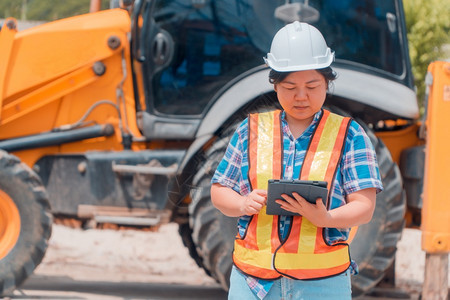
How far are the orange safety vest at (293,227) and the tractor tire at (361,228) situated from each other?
8.84ft

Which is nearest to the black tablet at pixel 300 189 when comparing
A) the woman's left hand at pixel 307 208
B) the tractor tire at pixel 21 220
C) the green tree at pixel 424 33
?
the woman's left hand at pixel 307 208

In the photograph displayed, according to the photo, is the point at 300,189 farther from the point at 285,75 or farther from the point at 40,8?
the point at 40,8

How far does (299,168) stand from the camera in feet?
7.66

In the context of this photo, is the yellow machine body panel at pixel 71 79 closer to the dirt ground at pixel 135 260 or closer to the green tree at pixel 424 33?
the dirt ground at pixel 135 260

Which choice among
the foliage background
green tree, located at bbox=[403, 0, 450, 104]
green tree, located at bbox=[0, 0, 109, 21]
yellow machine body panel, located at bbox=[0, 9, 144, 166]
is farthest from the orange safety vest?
green tree, located at bbox=[403, 0, 450, 104]

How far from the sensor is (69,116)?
5.88 metres

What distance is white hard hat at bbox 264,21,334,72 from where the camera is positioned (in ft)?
7.77

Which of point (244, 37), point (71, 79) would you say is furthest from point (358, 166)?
point (71, 79)

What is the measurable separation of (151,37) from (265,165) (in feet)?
11.4

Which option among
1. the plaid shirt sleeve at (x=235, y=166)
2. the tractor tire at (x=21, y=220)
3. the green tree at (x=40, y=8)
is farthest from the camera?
the green tree at (x=40, y=8)

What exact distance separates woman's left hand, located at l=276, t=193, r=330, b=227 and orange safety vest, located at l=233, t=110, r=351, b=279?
9 cm

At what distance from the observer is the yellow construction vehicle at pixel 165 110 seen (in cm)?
528

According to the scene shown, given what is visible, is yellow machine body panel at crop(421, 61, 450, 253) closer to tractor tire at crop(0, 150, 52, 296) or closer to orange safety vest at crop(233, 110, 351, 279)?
tractor tire at crop(0, 150, 52, 296)

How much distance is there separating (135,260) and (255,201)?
5458 millimetres
